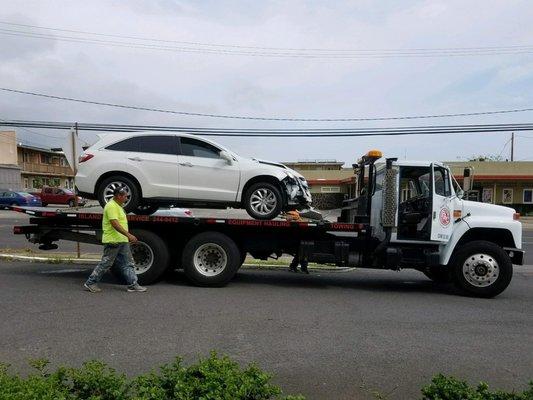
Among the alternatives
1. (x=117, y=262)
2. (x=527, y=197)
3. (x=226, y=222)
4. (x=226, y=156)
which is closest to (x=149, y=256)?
(x=117, y=262)

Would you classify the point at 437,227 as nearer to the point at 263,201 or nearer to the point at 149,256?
the point at 263,201

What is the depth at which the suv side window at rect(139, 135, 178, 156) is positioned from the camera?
30.0 feet

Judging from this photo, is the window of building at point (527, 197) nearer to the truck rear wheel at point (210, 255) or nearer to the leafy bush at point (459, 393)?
the truck rear wheel at point (210, 255)

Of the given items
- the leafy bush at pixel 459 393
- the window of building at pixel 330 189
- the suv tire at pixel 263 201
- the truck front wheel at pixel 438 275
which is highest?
the suv tire at pixel 263 201

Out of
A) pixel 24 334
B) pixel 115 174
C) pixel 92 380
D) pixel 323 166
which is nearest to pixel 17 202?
pixel 115 174

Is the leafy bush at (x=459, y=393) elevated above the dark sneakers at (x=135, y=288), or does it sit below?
above

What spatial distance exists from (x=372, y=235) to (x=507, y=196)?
3604 cm

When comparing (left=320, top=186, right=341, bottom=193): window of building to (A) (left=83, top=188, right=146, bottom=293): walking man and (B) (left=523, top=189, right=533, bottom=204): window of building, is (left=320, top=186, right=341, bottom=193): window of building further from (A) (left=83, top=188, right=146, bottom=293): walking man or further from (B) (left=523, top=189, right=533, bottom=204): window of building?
(A) (left=83, top=188, right=146, bottom=293): walking man

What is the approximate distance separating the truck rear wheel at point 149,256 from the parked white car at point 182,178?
2.04ft

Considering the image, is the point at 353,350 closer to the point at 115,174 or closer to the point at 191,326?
the point at 191,326

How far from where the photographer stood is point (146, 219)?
890 centimetres

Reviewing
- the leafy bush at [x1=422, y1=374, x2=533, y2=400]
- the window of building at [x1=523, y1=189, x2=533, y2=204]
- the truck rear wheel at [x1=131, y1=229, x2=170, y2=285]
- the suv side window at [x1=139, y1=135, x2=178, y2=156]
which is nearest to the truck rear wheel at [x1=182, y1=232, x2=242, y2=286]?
the truck rear wheel at [x1=131, y1=229, x2=170, y2=285]

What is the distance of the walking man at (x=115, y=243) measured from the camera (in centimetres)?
800

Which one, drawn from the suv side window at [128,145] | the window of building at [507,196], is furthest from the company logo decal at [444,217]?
the window of building at [507,196]
